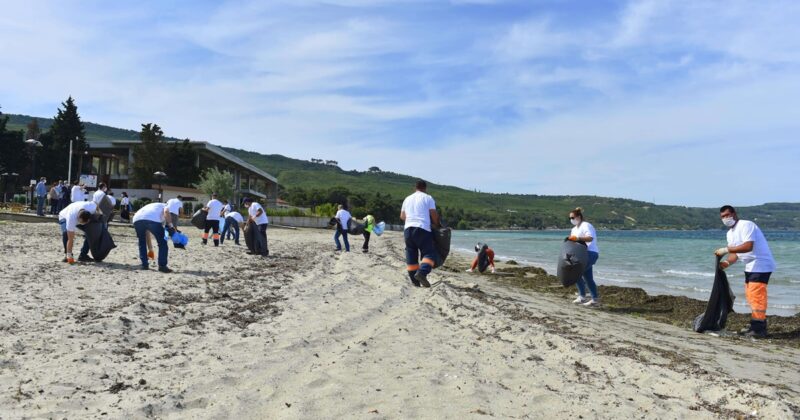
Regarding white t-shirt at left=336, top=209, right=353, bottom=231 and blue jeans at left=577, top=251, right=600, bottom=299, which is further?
white t-shirt at left=336, top=209, right=353, bottom=231

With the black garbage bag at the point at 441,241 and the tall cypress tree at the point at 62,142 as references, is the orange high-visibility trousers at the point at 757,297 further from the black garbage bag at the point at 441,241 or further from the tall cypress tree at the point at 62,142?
the tall cypress tree at the point at 62,142

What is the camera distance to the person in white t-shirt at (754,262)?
7770 millimetres

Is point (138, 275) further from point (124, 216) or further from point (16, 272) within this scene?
point (124, 216)

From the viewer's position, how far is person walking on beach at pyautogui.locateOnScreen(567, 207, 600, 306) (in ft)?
33.9

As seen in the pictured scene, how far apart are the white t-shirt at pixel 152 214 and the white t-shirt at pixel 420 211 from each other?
442cm

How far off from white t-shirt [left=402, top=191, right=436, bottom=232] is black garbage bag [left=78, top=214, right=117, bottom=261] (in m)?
5.61

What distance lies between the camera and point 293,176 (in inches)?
7603

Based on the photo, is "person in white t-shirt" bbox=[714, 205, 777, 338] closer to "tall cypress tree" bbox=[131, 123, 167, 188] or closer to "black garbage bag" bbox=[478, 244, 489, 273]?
"black garbage bag" bbox=[478, 244, 489, 273]

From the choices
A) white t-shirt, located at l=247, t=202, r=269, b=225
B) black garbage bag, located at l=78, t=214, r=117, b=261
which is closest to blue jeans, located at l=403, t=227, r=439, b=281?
black garbage bag, located at l=78, t=214, r=117, b=261

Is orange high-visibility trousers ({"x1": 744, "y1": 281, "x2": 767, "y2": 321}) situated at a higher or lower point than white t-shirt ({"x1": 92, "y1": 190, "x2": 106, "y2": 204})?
lower

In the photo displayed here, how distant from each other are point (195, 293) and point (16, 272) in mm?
3004

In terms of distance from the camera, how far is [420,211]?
880 centimetres

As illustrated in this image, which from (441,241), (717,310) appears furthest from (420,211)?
(717,310)

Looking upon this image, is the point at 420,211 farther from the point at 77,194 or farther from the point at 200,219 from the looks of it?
the point at 77,194
